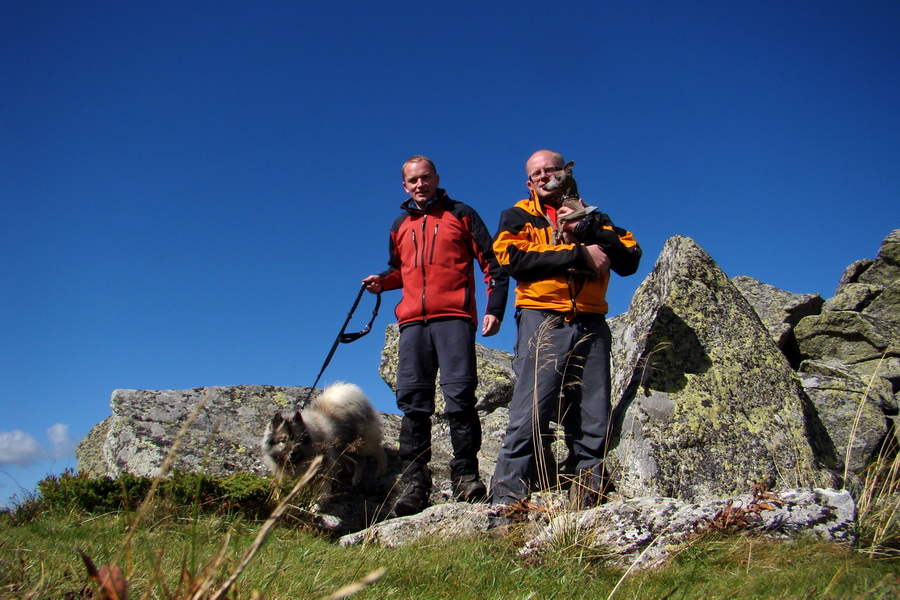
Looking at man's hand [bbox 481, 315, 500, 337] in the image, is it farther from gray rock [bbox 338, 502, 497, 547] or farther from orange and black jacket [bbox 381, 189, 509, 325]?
gray rock [bbox 338, 502, 497, 547]

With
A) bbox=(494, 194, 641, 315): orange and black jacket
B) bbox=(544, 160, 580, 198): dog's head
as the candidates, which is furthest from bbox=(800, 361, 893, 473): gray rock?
bbox=(544, 160, 580, 198): dog's head

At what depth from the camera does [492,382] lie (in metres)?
8.38

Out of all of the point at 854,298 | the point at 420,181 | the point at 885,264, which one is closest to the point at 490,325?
the point at 420,181

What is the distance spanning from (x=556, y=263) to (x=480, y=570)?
2456 millimetres

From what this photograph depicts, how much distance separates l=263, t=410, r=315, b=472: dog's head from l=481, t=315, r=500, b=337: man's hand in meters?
2.32

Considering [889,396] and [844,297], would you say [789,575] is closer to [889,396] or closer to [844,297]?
[889,396]

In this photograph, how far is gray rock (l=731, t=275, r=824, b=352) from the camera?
11141mm

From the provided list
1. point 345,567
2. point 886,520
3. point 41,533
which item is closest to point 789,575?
point 886,520

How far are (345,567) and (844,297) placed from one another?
473 inches

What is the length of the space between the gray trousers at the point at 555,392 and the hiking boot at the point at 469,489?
2.07 ft

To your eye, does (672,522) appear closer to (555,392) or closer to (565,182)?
(555,392)

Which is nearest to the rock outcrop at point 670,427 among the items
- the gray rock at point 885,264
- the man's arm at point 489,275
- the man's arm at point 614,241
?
the man's arm at point 614,241

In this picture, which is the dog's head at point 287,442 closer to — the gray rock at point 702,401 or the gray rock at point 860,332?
the gray rock at point 702,401

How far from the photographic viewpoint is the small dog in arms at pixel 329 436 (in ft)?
22.0
